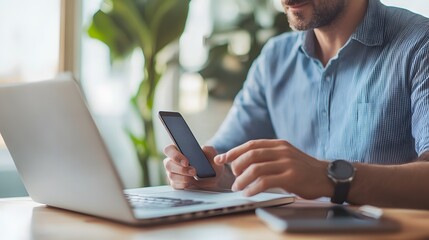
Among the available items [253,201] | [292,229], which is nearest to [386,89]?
[253,201]

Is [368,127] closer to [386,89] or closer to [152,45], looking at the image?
[386,89]

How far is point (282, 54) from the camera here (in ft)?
5.58

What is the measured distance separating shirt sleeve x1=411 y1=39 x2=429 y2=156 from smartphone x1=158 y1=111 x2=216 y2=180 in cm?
46

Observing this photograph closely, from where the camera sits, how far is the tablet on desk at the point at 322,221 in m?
0.69

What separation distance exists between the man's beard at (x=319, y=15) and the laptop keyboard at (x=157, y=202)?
0.73 metres

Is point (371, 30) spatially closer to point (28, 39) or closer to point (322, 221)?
point (322, 221)

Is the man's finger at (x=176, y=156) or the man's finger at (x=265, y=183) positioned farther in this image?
the man's finger at (x=176, y=156)

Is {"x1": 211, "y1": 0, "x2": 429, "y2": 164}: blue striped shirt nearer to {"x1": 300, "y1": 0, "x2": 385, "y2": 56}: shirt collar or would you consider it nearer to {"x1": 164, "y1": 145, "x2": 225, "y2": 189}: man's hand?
{"x1": 300, "y1": 0, "x2": 385, "y2": 56}: shirt collar

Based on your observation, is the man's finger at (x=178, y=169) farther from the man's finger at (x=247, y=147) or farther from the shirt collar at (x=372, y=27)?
the shirt collar at (x=372, y=27)

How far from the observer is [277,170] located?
0.88 meters

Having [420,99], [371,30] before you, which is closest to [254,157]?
[420,99]

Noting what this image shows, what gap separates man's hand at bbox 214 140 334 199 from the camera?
87 centimetres

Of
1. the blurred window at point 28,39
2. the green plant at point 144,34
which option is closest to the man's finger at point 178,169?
the green plant at point 144,34

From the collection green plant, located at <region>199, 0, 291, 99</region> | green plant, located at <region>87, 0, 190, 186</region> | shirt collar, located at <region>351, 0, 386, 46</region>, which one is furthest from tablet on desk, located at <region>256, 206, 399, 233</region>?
green plant, located at <region>199, 0, 291, 99</region>
